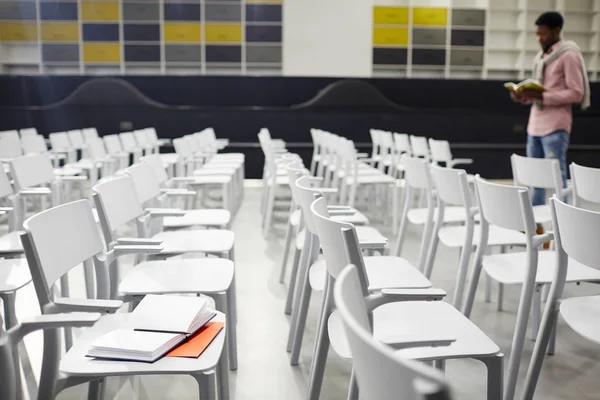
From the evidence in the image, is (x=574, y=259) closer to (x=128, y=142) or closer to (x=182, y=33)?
(x=128, y=142)

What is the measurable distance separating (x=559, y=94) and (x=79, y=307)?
4056 millimetres

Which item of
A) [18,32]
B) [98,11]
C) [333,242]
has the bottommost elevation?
[333,242]

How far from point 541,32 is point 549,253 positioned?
2.47 meters

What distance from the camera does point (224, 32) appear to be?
11.3 meters

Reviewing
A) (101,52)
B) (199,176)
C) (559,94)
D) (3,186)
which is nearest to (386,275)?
(3,186)

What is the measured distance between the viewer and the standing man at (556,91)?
4.68 m

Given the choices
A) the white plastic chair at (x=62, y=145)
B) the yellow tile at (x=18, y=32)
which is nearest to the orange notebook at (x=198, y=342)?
the white plastic chair at (x=62, y=145)

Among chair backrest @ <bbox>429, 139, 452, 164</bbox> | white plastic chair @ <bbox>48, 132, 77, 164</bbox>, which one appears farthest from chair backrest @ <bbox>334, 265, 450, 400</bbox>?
white plastic chair @ <bbox>48, 132, 77, 164</bbox>

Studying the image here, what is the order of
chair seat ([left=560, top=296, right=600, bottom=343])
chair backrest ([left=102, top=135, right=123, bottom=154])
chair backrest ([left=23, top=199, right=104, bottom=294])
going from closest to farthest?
chair backrest ([left=23, top=199, right=104, bottom=294]), chair seat ([left=560, top=296, right=600, bottom=343]), chair backrest ([left=102, top=135, right=123, bottom=154])

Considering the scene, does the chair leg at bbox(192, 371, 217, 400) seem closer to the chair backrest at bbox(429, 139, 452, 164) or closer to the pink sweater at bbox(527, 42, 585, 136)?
the pink sweater at bbox(527, 42, 585, 136)

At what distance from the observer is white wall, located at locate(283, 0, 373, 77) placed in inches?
445

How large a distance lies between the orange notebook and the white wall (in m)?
10.1

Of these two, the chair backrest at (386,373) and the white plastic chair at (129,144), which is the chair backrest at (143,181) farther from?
the white plastic chair at (129,144)

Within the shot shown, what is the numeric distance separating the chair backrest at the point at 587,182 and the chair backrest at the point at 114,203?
2092mm
